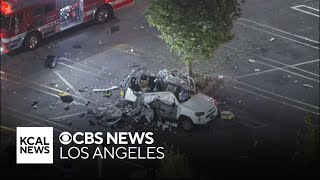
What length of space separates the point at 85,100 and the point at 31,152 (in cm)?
514

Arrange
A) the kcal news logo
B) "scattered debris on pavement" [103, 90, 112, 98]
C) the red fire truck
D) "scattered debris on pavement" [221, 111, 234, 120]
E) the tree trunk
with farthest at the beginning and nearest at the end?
1. the red fire truck
2. the tree trunk
3. "scattered debris on pavement" [103, 90, 112, 98]
4. "scattered debris on pavement" [221, 111, 234, 120]
5. the kcal news logo

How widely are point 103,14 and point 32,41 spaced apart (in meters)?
4.97

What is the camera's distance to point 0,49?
3100 centimetres

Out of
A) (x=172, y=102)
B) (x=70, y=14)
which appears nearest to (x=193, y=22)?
(x=172, y=102)

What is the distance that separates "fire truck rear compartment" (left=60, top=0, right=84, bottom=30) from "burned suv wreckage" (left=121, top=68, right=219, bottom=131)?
828cm

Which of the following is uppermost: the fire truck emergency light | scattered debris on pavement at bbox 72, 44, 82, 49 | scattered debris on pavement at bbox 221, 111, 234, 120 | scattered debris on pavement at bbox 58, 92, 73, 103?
the fire truck emergency light

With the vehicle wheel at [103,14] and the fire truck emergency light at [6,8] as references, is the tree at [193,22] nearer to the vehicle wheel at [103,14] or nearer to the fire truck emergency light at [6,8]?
the fire truck emergency light at [6,8]

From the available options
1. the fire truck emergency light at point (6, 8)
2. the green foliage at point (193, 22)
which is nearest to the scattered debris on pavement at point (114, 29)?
the fire truck emergency light at point (6, 8)

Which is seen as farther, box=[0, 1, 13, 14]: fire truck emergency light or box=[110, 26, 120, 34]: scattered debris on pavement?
box=[110, 26, 120, 34]: scattered debris on pavement

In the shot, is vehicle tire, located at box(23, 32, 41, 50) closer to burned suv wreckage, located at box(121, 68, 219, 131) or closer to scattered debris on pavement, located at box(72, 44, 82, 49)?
scattered debris on pavement, located at box(72, 44, 82, 49)

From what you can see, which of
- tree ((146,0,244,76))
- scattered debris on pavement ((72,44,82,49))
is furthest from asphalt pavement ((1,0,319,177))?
tree ((146,0,244,76))

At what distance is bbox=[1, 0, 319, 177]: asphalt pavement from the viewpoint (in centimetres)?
2452

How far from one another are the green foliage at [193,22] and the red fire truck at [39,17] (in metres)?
7.76

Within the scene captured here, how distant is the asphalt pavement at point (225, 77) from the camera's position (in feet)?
80.4
